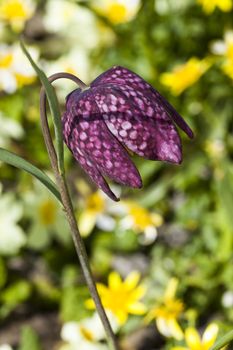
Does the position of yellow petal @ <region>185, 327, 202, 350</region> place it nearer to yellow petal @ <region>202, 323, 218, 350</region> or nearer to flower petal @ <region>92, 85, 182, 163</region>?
yellow petal @ <region>202, 323, 218, 350</region>

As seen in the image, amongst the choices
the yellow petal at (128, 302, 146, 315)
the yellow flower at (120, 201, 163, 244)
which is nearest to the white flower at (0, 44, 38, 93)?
the yellow flower at (120, 201, 163, 244)

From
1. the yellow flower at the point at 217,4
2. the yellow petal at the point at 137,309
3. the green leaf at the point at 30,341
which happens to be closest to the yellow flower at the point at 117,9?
the yellow flower at the point at 217,4

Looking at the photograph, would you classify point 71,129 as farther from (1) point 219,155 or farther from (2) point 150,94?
(1) point 219,155

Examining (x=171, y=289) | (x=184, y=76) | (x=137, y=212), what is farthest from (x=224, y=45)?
(x=171, y=289)

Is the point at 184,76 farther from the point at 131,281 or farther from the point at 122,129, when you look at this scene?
the point at 122,129

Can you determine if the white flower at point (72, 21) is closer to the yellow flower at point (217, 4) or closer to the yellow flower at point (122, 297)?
the yellow flower at point (217, 4)

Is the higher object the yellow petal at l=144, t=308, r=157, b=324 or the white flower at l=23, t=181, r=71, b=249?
the white flower at l=23, t=181, r=71, b=249
